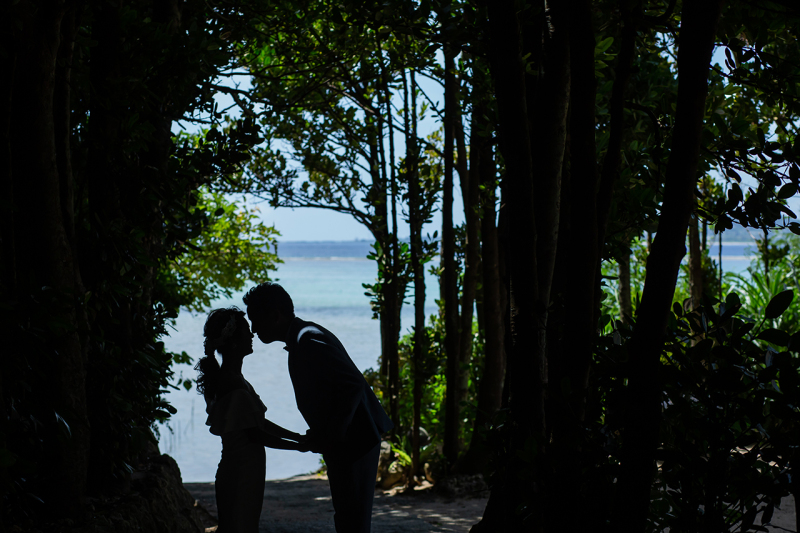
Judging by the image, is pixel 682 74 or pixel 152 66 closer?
pixel 682 74

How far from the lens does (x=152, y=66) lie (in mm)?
4227

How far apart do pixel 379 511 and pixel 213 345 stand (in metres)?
4.17

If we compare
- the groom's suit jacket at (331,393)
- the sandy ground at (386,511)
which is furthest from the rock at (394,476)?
the groom's suit jacket at (331,393)

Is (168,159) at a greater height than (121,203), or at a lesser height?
greater

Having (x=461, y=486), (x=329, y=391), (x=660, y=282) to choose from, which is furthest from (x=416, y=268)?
(x=660, y=282)

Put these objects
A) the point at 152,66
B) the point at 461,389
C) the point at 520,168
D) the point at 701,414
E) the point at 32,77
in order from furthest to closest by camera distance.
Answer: the point at 461,389
the point at 152,66
the point at 32,77
the point at 520,168
the point at 701,414

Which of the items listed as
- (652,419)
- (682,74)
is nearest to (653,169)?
(682,74)

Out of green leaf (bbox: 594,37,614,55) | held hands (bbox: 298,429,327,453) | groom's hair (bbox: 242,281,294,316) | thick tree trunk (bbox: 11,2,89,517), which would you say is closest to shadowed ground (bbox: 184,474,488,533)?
held hands (bbox: 298,429,327,453)

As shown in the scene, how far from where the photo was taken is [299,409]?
3.62m

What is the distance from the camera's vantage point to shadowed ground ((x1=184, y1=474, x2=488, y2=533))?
6.04 meters

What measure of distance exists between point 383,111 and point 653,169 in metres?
7.14

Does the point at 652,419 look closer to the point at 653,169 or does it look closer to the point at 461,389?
the point at 653,169

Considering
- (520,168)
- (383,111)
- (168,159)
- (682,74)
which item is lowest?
(520,168)

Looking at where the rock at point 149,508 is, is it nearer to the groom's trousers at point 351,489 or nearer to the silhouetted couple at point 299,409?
the silhouetted couple at point 299,409
